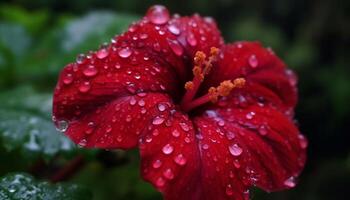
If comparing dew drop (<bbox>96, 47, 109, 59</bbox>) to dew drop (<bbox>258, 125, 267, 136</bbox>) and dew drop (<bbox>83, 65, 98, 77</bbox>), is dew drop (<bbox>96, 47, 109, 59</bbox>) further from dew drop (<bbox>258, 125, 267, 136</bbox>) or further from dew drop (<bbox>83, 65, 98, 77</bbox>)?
dew drop (<bbox>258, 125, 267, 136</bbox>)

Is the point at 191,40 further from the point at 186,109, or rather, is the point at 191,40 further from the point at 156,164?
the point at 156,164

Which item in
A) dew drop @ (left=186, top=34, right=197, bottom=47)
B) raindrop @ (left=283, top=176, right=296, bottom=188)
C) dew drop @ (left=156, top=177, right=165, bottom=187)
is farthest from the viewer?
dew drop @ (left=186, top=34, right=197, bottom=47)

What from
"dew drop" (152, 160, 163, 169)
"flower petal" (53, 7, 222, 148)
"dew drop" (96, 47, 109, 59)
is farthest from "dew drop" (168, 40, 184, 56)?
"dew drop" (152, 160, 163, 169)

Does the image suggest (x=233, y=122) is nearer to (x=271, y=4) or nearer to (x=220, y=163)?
(x=220, y=163)

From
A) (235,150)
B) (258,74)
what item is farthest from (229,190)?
(258,74)

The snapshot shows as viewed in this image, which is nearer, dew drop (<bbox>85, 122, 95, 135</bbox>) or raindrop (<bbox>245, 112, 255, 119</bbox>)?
dew drop (<bbox>85, 122, 95, 135</bbox>)

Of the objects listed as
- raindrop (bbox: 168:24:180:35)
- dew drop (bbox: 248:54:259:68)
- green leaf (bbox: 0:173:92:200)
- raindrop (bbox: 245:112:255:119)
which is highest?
raindrop (bbox: 168:24:180:35)

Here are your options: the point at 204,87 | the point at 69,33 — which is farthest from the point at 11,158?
the point at 69,33
